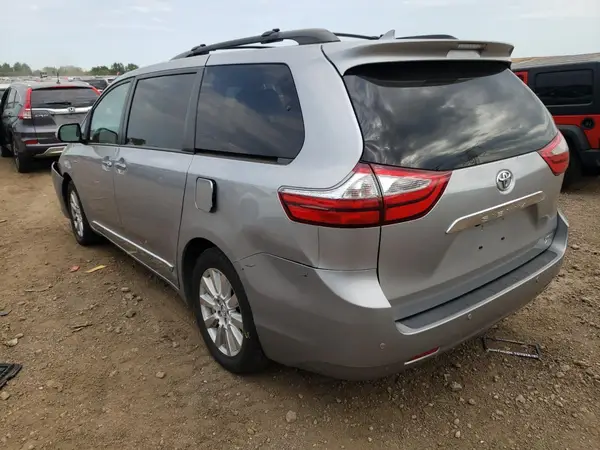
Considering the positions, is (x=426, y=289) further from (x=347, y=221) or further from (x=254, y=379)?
(x=254, y=379)

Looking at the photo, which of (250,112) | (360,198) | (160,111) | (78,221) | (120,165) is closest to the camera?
(360,198)

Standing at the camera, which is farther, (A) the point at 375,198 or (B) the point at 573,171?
(B) the point at 573,171

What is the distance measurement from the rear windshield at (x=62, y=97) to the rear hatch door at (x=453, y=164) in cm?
850

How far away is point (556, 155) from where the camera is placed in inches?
102

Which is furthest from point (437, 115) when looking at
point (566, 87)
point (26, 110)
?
point (26, 110)

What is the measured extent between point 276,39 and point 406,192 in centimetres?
131

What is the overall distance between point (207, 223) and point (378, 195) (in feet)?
3.45

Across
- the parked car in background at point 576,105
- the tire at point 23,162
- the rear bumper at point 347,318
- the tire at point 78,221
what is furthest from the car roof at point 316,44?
the tire at point 23,162

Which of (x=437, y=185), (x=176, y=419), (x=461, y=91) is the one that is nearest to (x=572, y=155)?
(x=461, y=91)

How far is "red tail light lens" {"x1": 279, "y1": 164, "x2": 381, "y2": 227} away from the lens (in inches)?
76.7

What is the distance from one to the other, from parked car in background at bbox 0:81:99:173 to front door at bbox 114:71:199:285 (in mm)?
6274

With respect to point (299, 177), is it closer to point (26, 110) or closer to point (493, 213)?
point (493, 213)

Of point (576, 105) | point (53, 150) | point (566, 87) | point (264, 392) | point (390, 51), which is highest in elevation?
point (390, 51)

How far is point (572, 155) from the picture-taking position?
22.2 ft
